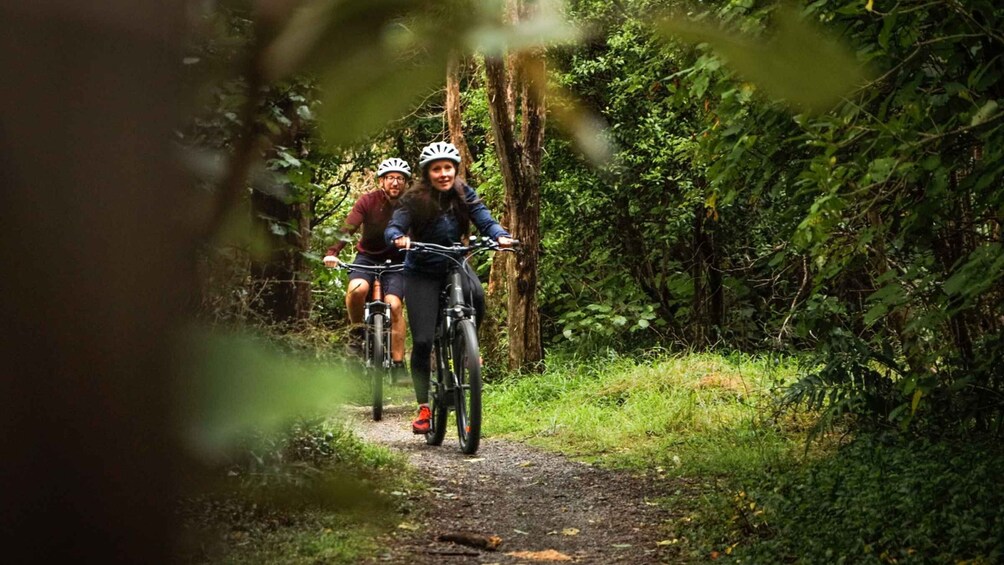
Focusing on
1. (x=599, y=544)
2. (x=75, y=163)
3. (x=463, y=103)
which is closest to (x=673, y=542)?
(x=599, y=544)

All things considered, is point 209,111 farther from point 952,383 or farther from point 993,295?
point 993,295

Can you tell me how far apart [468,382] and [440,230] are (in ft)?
3.30

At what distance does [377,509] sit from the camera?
2.74ft

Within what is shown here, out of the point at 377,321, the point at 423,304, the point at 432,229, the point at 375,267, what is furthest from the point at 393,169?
the point at 377,321

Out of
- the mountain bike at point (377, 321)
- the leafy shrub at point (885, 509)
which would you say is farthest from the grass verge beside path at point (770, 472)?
the mountain bike at point (377, 321)

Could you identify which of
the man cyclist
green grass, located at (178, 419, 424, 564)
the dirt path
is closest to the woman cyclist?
the man cyclist

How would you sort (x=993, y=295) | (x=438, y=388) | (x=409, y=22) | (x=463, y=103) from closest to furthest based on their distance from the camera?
1. (x=409, y=22)
2. (x=993, y=295)
3. (x=438, y=388)
4. (x=463, y=103)

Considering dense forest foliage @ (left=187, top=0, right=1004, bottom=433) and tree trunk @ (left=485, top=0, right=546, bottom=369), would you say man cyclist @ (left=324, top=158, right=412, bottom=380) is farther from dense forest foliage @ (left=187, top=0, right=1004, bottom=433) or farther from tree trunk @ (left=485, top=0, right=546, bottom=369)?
tree trunk @ (left=485, top=0, right=546, bottom=369)

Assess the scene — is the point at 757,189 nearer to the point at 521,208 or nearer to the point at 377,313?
the point at 377,313

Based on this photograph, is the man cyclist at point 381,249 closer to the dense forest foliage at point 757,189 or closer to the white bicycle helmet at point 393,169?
the white bicycle helmet at point 393,169

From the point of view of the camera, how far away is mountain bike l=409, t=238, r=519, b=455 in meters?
6.51

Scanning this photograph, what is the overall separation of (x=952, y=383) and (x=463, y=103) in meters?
10.6

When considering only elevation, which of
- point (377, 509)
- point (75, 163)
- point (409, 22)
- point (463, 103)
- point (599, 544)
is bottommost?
point (599, 544)

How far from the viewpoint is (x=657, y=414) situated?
8.13 metres
